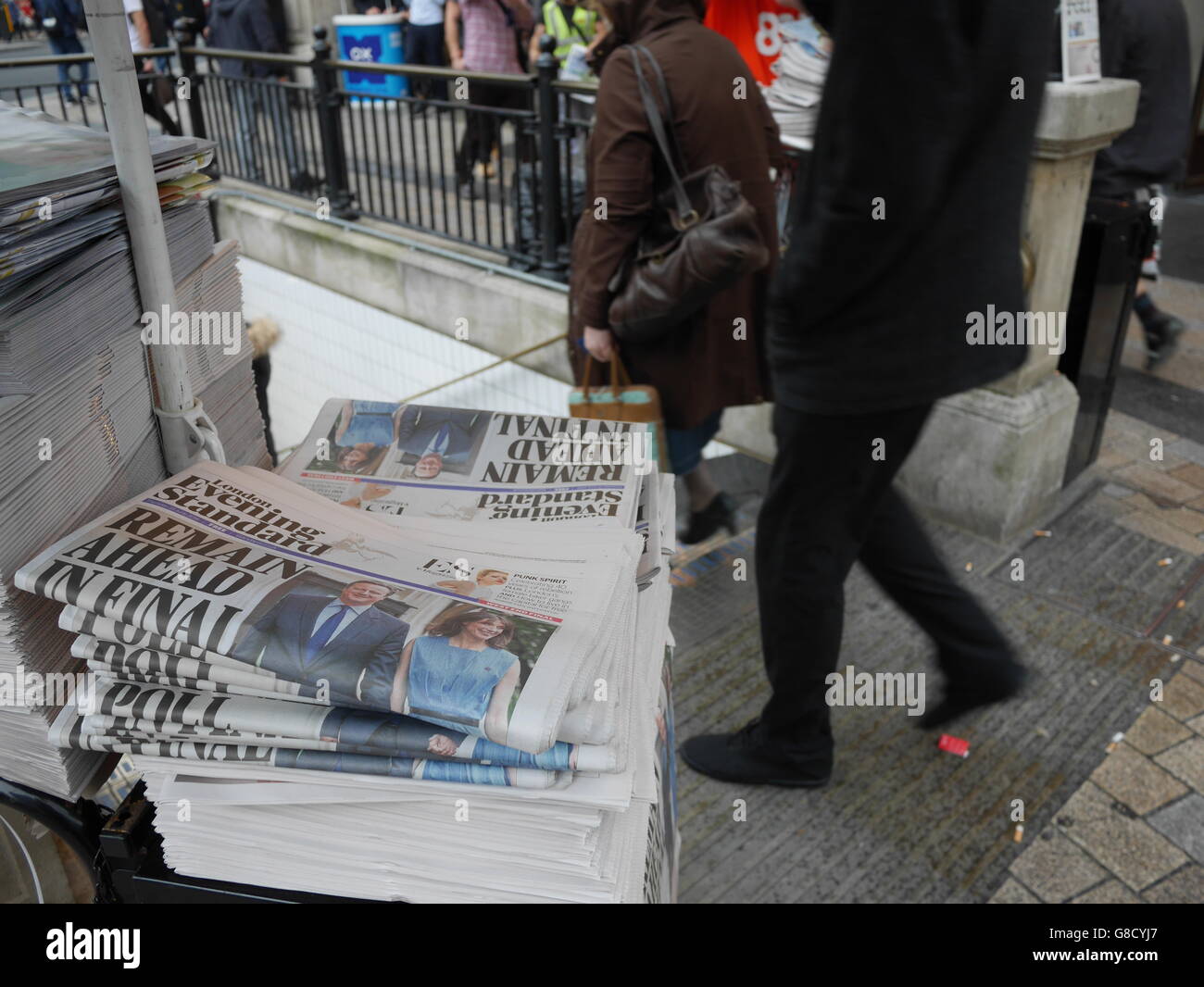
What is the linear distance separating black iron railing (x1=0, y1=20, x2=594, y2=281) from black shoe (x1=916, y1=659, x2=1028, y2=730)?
3.64 metres

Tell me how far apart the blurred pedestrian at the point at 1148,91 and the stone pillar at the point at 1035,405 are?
154cm

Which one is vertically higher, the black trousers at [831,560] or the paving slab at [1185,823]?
the black trousers at [831,560]

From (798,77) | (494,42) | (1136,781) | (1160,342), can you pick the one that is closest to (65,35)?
(494,42)

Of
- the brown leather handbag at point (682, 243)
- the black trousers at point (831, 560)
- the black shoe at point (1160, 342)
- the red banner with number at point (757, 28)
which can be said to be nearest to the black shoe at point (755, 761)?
the black trousers at point (831, 560)

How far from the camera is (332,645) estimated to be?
1.06 metres

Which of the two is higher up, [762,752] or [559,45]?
[559,45]

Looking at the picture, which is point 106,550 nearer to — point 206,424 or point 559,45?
point 206,424

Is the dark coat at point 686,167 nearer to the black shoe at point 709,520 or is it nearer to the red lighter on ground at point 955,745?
the black shoe at point 709,520

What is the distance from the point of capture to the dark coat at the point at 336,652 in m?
1.03

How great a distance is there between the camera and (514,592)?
1192 mm

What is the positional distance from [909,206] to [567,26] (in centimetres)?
715

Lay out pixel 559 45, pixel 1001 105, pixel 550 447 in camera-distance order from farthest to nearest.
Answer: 1. pixel 559 45
2. pixel 1001 105
3. pixel 550 447
